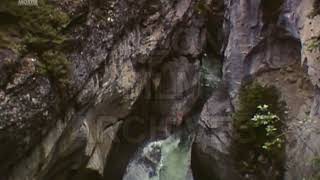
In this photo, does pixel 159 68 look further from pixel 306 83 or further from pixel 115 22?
pixel 306 83

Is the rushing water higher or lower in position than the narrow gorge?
lower

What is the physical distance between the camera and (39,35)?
25.2 ft

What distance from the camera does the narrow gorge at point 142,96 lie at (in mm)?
7441

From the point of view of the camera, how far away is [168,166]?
11.8 metres

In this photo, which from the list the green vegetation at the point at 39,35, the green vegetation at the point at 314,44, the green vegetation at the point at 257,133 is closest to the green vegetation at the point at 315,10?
the green vegetation at the point at 314,44

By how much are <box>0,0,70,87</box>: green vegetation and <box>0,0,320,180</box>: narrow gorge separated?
2cm

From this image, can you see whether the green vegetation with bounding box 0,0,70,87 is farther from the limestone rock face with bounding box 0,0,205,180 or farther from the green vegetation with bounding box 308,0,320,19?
the green vegetation with bounding box 308,0,320,19

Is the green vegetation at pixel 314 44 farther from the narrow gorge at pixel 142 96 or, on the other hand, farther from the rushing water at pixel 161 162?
the rushing water at pixel 161 162

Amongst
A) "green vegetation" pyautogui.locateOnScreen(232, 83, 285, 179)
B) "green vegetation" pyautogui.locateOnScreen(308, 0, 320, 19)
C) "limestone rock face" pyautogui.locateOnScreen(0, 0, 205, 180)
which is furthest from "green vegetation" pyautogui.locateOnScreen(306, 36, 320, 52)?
"limestone rock face" pyautogui.locateOnScreen(0, 0, 205, 180)

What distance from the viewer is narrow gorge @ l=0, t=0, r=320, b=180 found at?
7.44 meters

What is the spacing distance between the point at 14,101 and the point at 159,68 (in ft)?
19.5

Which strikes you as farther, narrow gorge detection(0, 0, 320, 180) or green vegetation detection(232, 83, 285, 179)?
green vegetation detection(232, 83, 285, 179)

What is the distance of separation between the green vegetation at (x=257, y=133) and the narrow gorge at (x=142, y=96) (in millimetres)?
21

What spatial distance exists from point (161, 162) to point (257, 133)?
3618 millimetres
